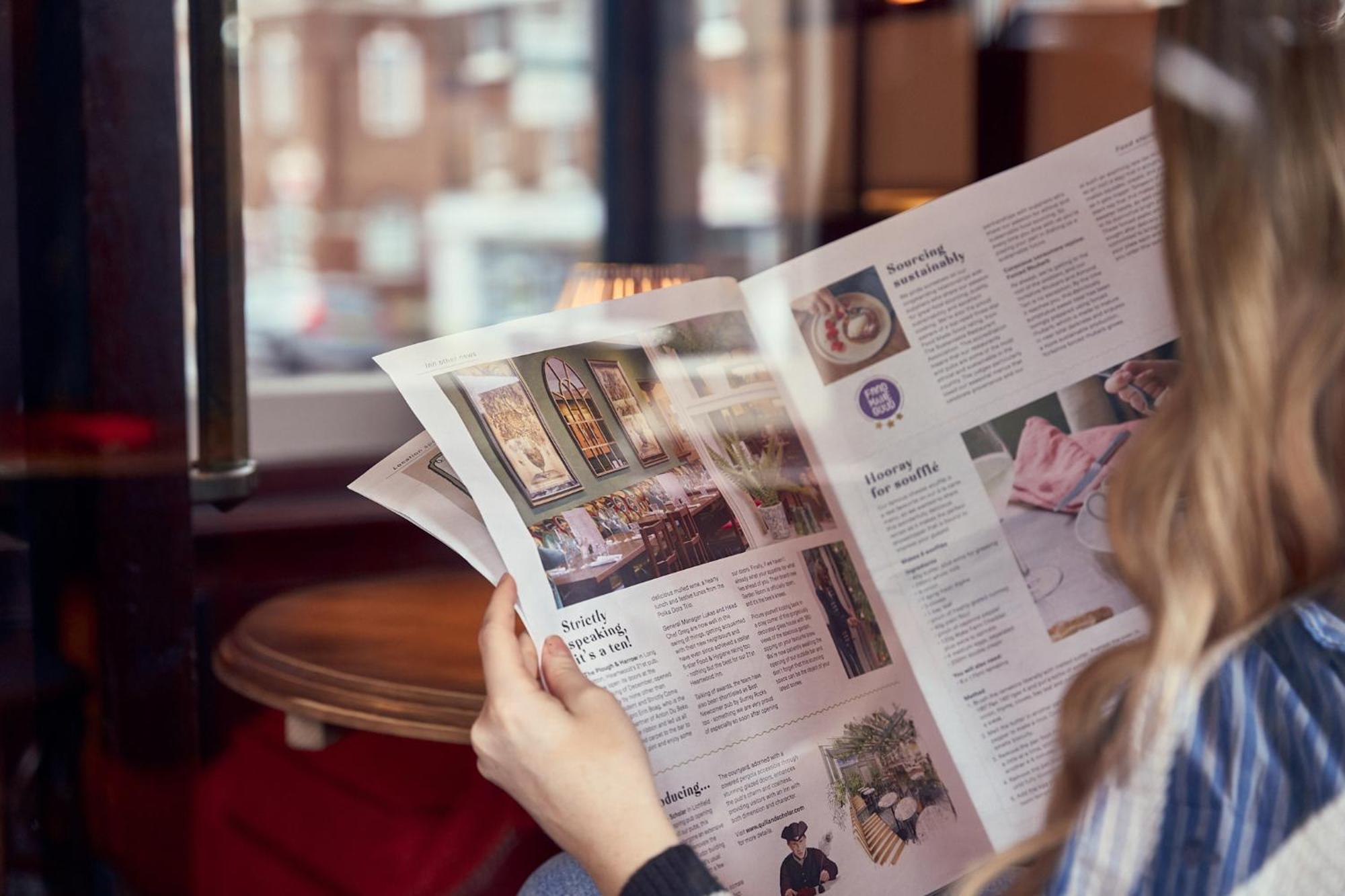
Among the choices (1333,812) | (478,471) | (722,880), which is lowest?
(722,880)

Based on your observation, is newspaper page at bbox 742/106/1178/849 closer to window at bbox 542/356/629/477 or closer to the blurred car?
window at bbox 542/356/629/477

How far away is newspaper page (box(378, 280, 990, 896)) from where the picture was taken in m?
0.61

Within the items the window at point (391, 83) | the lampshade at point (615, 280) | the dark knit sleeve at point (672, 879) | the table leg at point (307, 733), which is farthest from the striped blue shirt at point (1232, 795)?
the window at point (391, 83)

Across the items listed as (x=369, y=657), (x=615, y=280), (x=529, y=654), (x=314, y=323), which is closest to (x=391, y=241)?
(x=314, y=323)

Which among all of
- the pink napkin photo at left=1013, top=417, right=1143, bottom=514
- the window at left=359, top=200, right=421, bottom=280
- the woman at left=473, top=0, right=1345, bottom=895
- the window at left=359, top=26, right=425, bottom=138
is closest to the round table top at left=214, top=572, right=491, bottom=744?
the pink napkin photo at left=1013, top=417, right=1143, bottom=514

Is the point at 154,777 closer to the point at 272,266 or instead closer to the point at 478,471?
the point at 478,471

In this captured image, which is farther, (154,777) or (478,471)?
(154,777)

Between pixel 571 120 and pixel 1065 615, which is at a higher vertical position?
pixel 571 120

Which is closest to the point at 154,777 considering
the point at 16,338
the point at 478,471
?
the point at 16,338

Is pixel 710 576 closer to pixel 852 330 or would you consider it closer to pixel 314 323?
pixel 852 330

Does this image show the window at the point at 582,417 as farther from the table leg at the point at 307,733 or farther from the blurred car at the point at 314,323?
the blurred car at the point at 314,323

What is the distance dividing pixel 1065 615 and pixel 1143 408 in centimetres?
14

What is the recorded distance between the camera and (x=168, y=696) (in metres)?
0.94

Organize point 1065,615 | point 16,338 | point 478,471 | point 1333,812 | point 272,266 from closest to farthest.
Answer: point 1333,812 < point 478,471 < point 1065,615 < point 16,338 < point 272,266
